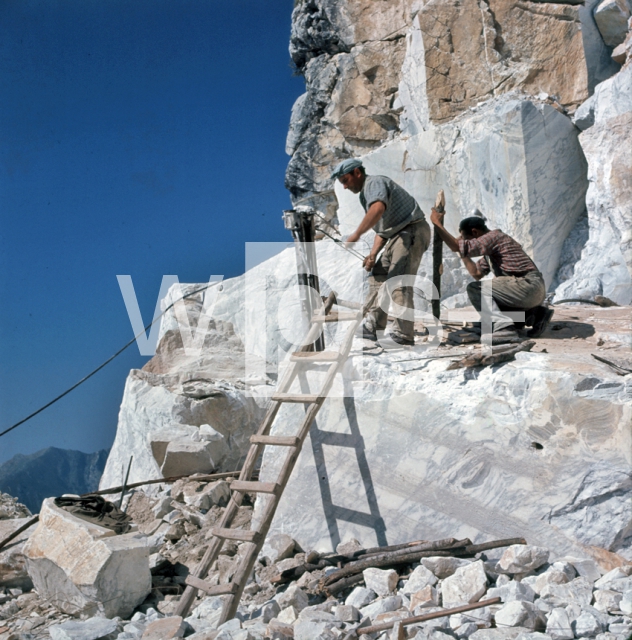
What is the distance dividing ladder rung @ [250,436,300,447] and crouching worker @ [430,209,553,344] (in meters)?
1.93

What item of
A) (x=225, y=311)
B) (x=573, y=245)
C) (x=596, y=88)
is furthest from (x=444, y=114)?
(x=225, y=311)

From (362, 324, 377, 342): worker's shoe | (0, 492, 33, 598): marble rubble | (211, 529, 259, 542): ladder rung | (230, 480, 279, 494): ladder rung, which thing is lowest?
(0, 492, 33, 598): marble rubble

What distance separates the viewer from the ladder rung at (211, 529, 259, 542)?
3654 millimetres

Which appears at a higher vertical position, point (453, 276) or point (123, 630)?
point (453, 276)

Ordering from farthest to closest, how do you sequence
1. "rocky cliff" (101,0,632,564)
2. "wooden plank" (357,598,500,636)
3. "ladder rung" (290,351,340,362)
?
"ladder rung" (290,351,340,362)
"rocky cliff" (101,0,632,564)
"wooden plank" (357,598,500,636)

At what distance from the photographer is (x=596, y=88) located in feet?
31.2

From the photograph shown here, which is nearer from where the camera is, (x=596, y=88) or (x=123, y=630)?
(x=123, y=630)

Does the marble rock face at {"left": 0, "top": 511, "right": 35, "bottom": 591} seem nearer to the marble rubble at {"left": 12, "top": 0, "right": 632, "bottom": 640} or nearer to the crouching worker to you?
the marble rubble at {"left": 12, "top": 0, "right": 632, "bottom": 640}

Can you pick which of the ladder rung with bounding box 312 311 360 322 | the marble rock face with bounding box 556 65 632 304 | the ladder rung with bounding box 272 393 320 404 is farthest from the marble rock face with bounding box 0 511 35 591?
the marble rock face with bounding box 556 65 632 304

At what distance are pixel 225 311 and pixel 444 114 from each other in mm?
5704

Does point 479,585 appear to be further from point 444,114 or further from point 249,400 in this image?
point 444,114

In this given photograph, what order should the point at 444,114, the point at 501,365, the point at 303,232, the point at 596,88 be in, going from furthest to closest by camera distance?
the point at 444,114
the point at 596,88
the point at 303,232
the point at 501,365

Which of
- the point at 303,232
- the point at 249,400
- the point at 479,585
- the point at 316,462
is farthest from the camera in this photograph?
the point at 249,400

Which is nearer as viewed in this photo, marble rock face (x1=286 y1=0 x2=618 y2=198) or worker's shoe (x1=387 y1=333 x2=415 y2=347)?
worker's shoe (x1=387 y1=333 x2=415 y2=347)
